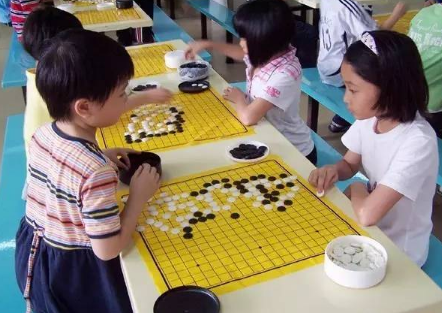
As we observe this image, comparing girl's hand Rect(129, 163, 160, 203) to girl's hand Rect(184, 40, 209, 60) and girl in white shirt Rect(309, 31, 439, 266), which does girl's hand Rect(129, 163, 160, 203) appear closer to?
girl in white shirt Rect(309, 31, 439, 266)

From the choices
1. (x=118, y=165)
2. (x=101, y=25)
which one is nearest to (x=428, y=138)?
(x=118, y=165)

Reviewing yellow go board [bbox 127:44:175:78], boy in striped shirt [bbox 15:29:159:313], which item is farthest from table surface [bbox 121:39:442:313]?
yellow go board [bbox 127:44:175:78]

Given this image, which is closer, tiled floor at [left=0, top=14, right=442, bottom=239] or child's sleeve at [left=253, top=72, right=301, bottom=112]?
child's sleeve at [left=253, top=72, right=301, bottom=112]

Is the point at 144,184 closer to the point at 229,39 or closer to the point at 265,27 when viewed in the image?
the point at 265,27

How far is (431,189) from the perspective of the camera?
1.51 metres

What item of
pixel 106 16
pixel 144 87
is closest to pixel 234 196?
pixel 144 87

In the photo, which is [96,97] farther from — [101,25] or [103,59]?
[101,25]

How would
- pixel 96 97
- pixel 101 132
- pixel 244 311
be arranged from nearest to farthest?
pixel 244 311 → pixel 96 97 → pixel 101 132

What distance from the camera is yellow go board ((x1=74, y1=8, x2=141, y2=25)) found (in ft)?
10.7

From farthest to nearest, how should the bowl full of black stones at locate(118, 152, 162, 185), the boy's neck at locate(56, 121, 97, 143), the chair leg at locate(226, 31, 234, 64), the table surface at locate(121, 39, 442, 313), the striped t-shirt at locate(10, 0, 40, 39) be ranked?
1. the chair leg at locate(226, 31, 234, 64)
2. the striped t-shirt at locate(10, 0, 40, 39)
3. the bowl full of black stones at locate(118, 152, 162, 185)
4. the boy's neck at locate(56, 121, 97, 143)
5. the table surface at locate(121, 39, 442, 313)

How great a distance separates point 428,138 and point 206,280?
753 mm

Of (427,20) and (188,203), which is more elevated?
(427,20)

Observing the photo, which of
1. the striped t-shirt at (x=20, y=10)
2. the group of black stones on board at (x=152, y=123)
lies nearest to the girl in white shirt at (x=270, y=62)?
the group of black stones on board at (x=152, y=123)

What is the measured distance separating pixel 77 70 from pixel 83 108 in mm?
89
